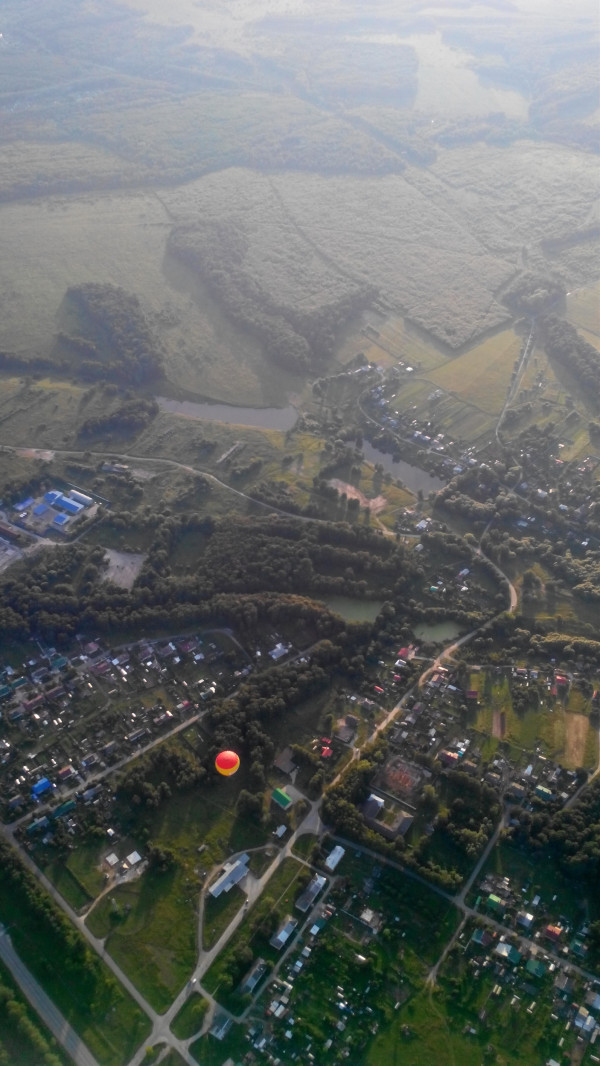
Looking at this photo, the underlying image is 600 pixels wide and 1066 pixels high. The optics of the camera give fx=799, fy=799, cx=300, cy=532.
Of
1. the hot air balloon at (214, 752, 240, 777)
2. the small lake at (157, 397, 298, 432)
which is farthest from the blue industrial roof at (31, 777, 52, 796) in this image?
the small lake at (157, 397, 298, 432)

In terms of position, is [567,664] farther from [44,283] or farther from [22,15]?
[22,15]

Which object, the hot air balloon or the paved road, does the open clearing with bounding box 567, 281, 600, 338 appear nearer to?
the hot air balloon

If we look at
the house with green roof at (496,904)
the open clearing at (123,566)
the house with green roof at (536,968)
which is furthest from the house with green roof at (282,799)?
the open clearing at (123,566)

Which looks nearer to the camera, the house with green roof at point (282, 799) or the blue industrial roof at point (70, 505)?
the house with green roof at point (282, 799)


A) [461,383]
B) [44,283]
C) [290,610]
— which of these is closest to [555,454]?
[461,383]

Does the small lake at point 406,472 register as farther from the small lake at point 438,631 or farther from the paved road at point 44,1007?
the paved road at point 44,1007

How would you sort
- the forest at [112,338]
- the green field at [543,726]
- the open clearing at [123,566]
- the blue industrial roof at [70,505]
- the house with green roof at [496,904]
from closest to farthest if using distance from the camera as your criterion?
the house with green roof at [496,904], the green field at [543,726], the open clearing at [123,566], the blue industrial roof at [70,505], the forest at [112,338]
